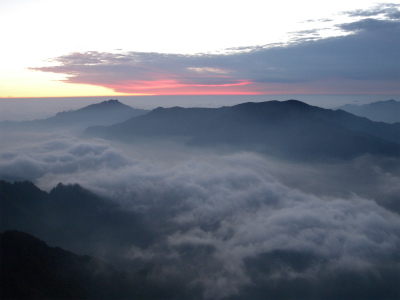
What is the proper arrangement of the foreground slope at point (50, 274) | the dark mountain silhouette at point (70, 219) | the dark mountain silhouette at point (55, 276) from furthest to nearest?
the dark mountain silhouette at point (70, 219) < the dark mountain silhouette at point (55, 276) < the foreground slope at point (50, 274)

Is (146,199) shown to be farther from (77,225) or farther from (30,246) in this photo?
→ (30,246)

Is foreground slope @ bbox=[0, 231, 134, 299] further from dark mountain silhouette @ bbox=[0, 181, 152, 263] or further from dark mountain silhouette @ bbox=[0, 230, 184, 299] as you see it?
dark mountain silhouette @ bbox=[0, 181, 152, 263]

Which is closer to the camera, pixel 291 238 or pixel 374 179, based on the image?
pixel 291 238

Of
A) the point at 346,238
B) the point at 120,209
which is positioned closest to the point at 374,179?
the point at 346,238

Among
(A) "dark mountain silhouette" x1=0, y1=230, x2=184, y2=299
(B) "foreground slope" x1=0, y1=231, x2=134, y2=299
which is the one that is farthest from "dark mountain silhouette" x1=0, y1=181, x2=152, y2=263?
(B) "foreground slope" x1=0, y1=231, x2=134, y2=299

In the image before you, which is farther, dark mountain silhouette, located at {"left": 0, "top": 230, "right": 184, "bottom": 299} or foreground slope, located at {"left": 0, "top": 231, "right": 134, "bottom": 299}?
dark mountain silhouette, located at {"left": 0, "top": 230, "right": 184, "bottom": 299}

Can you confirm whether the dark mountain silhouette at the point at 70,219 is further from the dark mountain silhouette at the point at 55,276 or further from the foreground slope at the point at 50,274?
the foreground slope at the point at 50,274

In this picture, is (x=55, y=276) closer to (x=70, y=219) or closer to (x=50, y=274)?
(x=50, y=274)

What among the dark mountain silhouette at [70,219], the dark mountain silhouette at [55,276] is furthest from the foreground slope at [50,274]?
the dark mountain silhouette at [70,219]
